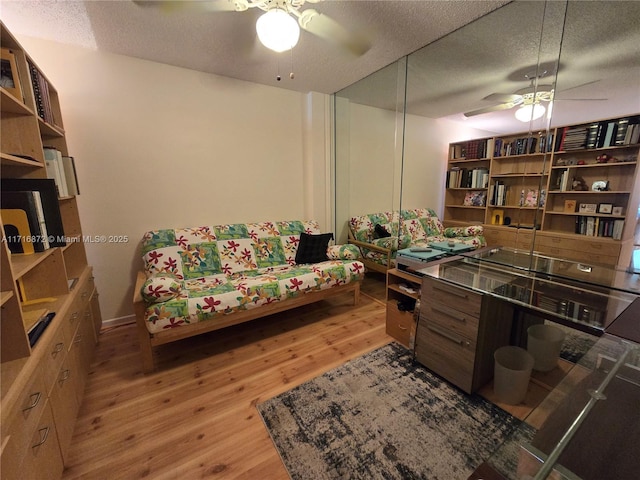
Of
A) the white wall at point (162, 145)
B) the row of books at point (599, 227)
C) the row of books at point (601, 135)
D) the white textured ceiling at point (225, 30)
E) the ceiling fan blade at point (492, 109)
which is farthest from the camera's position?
the white wall at point (162, 145)

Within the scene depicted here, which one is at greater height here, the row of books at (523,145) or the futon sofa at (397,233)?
the row of books at (523,145)

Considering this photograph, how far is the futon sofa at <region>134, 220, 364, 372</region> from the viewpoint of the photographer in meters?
1.84

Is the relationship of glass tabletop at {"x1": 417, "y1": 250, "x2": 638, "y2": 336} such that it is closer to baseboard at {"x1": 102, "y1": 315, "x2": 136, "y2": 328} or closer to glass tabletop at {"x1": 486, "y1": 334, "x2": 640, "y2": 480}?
glass tabletop at {"x1": 486, "y1": 334, "x2": 640, "y2": 480}

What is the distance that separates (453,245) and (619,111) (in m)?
1.20

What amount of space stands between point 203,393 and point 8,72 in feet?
6.64

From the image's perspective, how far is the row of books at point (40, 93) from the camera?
1.52 metres

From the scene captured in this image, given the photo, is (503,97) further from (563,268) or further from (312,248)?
(312,248)

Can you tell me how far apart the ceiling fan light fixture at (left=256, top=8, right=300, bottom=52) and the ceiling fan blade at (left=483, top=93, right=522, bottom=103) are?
1540mm

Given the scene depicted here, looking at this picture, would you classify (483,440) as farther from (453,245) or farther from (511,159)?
(511,159)

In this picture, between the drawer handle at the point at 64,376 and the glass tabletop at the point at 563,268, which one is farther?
the glass tabletop at the point at 563,268

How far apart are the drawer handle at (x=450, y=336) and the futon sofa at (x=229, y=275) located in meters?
1.00

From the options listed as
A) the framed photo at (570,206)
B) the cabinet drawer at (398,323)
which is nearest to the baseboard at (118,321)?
the cabinet drawer at (398,323)

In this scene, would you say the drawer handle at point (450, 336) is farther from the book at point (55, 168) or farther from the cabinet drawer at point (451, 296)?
the book at point (55, 168)

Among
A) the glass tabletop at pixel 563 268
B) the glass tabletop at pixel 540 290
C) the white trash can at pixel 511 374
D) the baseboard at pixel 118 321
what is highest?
the glass tabletop at pixel 563 268
